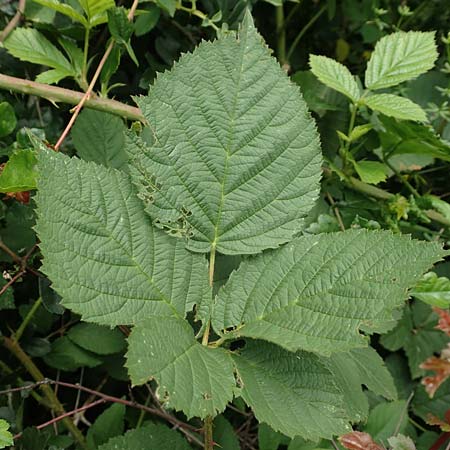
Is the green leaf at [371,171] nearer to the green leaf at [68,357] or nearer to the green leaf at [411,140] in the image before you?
the green leaf at [411,140]

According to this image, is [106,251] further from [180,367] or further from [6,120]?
[6,120]

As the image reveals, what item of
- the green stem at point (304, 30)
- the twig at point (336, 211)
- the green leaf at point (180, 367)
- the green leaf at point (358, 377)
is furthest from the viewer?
the green stem at point (304, 30)

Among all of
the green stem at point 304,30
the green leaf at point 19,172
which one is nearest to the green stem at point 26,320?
the green leaf at point 19,172

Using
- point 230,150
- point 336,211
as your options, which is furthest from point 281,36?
point 230,150

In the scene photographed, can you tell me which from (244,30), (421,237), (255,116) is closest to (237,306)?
(255,116)

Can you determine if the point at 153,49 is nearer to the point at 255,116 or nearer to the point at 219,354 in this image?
Result: the point at 255,116
